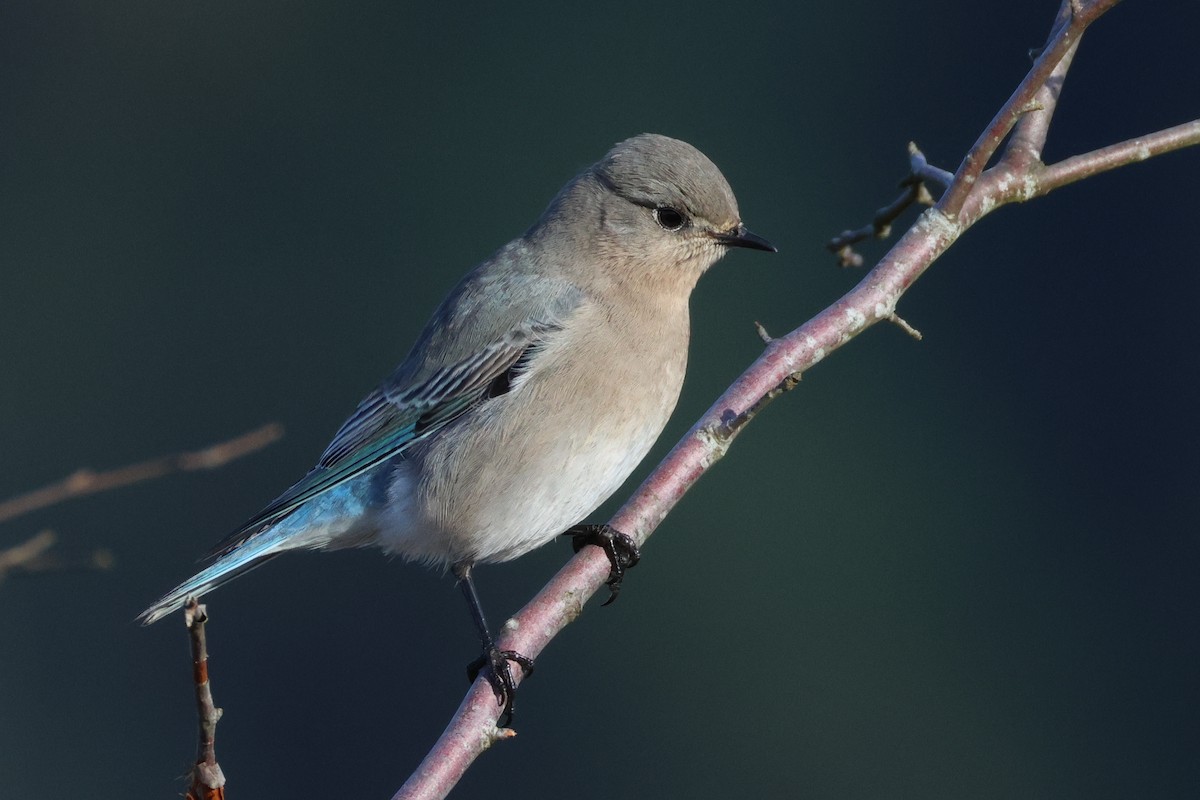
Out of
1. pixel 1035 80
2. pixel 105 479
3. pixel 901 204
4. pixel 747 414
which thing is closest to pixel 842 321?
pixel 901 204

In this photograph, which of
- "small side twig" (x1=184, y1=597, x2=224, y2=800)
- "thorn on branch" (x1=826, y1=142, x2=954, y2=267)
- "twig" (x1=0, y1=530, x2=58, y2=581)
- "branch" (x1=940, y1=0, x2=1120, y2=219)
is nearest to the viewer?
"small side twig" (x1=184, y1=597, x2=224, y2=800)

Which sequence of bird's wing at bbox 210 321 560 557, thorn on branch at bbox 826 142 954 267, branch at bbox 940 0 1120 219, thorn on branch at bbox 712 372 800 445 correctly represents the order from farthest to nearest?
1. bird's wing at bbox 210 321 560 557
2. thorn on branch at bbox 826 142 954 267
3. branch at bbox 940 0 1120 219
4. thorn on branch at bbox 712 372 800 445

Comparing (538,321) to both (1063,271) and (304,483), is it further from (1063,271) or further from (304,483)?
(1063,271)

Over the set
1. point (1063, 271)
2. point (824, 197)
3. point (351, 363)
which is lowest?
point (1063, 271)

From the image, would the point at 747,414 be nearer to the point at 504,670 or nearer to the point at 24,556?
the point at 504,670

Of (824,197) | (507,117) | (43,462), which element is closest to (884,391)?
(824,197)

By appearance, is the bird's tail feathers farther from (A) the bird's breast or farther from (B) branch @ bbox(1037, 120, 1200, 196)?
(B) branch @ bbox(1037, 120, 1200, 196)

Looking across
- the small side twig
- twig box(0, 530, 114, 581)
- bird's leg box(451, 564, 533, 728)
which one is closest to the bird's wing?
bird's leg box(451, 564, 533, 728)
